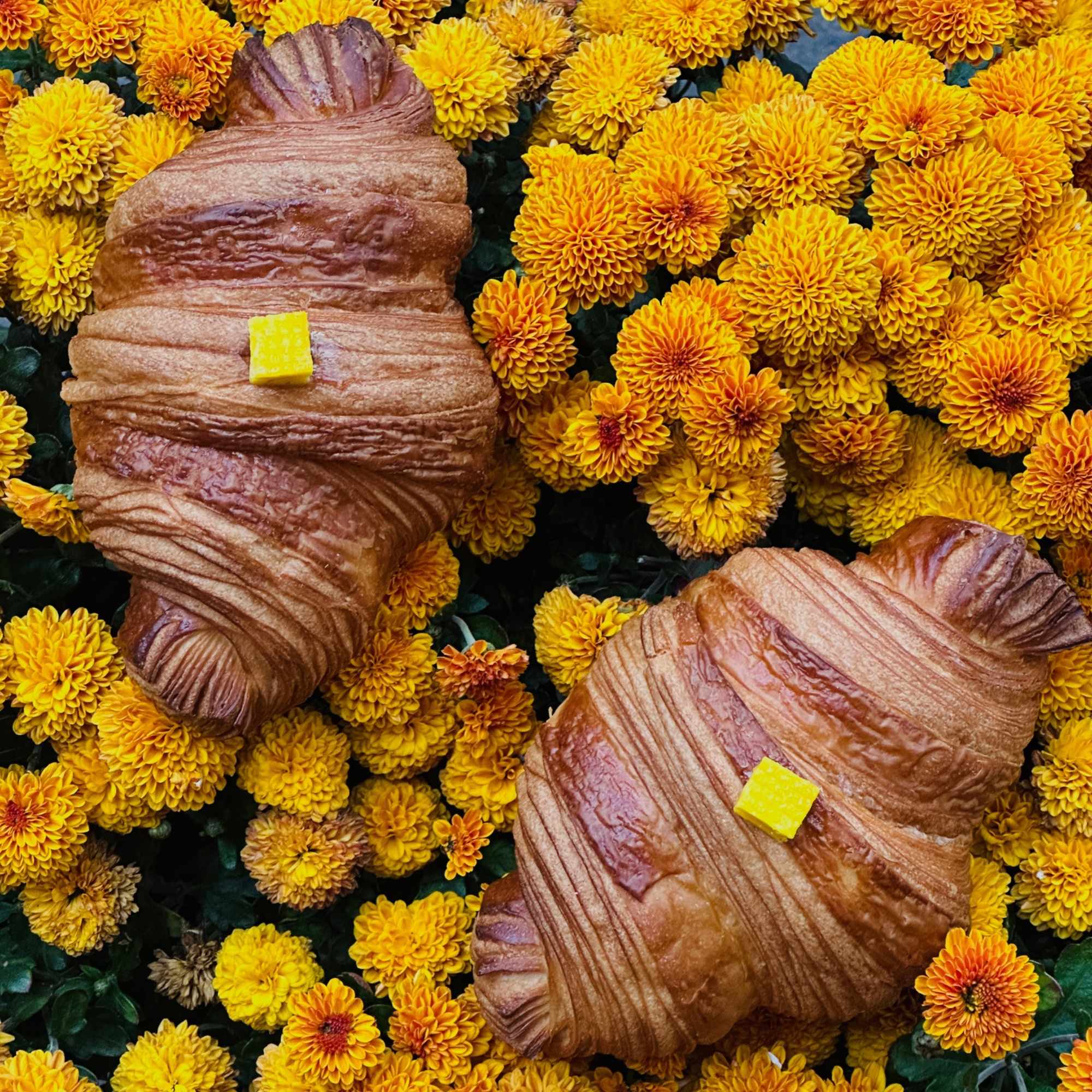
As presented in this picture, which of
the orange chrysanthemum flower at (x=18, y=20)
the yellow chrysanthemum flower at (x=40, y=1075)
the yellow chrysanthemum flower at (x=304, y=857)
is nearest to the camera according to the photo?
the yellow chrysanthemum flower at (x=40, y=1075)

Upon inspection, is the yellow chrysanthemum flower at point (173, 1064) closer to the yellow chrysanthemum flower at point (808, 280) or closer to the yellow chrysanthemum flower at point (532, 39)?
the yellow chrysanthemum flower at point (808, 280)

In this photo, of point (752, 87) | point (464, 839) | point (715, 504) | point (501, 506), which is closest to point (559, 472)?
point (501, 506)

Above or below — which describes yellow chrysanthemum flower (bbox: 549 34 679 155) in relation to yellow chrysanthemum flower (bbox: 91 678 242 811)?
above

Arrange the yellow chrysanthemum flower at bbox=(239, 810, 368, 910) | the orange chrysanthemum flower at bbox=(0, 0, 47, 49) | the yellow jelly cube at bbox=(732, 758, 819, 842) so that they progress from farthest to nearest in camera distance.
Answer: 1. the orange chrysanthemum flower at bbox=(0, 0, 47, 49)
2. the yellow chrysanthemum flower at bbox=(239, 810, 368, 910)
3. the yellow jelly cube at bbox=(732, 758, 819, 842)

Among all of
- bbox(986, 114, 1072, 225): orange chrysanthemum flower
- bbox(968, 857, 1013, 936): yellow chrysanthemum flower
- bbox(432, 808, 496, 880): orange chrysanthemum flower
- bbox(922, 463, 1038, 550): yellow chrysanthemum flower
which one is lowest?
bbox(432, 808, 496, 880): orange chrysanthemum flower

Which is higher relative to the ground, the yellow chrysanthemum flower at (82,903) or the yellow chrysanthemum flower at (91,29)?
the yellow chrysanthemum flower at (91,29)

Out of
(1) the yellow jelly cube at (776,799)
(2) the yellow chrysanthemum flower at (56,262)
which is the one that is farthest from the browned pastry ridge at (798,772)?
(2) the yellow chrysanthemum flower at (56,262)

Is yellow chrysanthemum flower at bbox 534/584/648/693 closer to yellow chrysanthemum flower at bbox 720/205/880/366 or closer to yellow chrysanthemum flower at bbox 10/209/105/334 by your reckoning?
yellow chrysanthemum flower at bbox 720/205/880/366

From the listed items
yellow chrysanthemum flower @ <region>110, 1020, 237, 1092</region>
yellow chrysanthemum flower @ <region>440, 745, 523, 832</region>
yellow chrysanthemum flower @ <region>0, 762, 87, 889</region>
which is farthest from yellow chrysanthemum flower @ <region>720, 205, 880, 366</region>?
yellow chrysanthemum flower @ <region>110, 1020, 237, 1092</region>

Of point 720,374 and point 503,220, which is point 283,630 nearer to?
point 720,374
